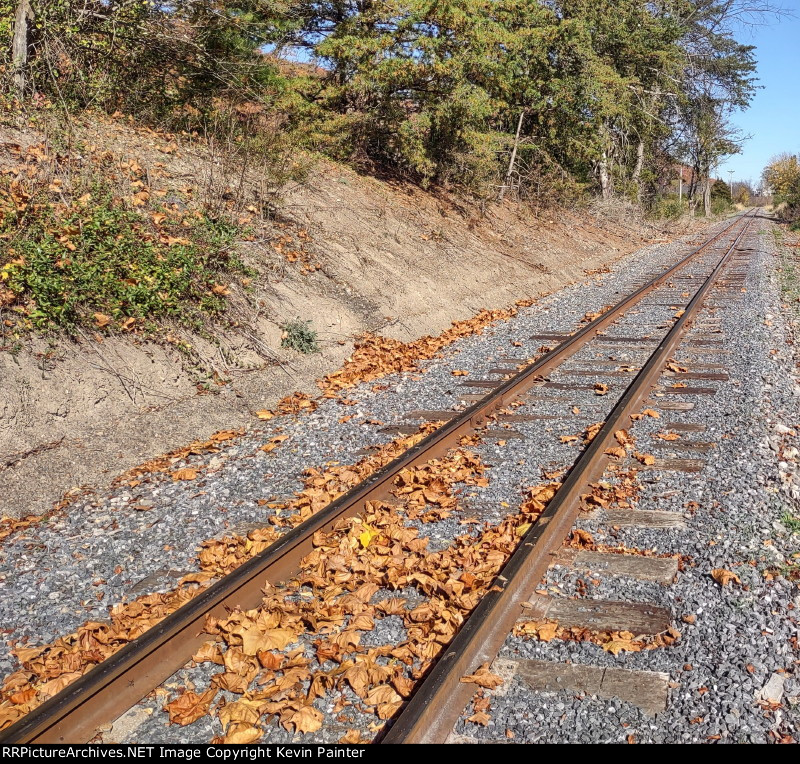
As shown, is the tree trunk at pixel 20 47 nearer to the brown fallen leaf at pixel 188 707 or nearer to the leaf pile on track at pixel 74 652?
the leaf pile on track at pixel 74 652

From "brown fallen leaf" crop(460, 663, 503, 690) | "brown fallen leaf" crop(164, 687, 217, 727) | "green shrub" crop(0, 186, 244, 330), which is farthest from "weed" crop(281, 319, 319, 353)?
"brown fallen leaf" crop(460, 663, 503, 690)

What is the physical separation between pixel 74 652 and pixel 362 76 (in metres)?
13.5

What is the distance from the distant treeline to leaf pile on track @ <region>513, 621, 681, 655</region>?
1014cm

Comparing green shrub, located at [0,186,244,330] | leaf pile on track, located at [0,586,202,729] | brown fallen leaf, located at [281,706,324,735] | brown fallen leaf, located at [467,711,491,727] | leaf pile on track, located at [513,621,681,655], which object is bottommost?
leaf pile on track, located at [0,586,202,729]

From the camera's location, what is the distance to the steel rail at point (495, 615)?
2.78 metres

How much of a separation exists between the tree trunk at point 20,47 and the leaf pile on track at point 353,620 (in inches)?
364

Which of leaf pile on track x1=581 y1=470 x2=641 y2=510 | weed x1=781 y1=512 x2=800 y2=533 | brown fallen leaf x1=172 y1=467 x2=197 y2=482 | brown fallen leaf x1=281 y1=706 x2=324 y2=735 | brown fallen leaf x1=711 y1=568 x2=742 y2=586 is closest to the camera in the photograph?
brown fallen leaf x1=281 y1=706 x2=324 y2=735

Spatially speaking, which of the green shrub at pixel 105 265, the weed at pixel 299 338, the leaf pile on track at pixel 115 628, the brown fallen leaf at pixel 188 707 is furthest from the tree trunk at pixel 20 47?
the brown fallen leaf at pixel 188 707

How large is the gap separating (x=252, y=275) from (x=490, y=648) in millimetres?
7042

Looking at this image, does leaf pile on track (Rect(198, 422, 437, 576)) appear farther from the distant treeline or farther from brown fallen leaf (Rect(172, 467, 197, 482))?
the distant treeline

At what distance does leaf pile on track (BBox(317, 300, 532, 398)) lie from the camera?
855 cm

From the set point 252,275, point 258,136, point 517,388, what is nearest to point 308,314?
point 252,275

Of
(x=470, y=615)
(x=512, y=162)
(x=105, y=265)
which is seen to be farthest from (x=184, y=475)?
(x=512, y=162)

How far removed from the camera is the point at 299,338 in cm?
915
